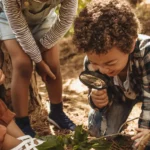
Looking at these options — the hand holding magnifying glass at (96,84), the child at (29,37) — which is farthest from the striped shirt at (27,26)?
the hand holding magnifying glass at (96,84)

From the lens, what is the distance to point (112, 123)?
7.64 ft

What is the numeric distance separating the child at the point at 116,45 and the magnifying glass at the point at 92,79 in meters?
0.05

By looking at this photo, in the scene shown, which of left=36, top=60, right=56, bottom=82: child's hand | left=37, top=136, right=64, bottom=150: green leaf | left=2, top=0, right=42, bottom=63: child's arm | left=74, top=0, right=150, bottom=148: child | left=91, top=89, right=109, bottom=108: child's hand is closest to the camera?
left=37, top=136, right=64, bottom=150: green leaf

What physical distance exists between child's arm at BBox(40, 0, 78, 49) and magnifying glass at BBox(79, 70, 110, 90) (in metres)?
0.43

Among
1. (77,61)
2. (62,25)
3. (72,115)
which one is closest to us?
(62,25)

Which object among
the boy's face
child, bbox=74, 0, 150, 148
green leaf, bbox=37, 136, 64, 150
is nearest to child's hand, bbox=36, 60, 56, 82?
child, bbox=74, 0, 150, 148

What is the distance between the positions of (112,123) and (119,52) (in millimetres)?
754

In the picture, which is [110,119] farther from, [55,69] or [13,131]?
[13,131]

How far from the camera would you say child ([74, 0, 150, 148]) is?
5.35ft

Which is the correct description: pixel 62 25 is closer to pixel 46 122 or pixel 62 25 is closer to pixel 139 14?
pixel 46 122

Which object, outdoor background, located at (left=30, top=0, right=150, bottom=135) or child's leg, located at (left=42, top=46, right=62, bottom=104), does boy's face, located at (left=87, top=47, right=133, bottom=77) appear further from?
child's leg, located at (left=42, top=46, right=62, bottom=104)

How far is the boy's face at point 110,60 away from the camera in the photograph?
5.54 ft

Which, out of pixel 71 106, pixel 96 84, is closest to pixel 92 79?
pixel 96 84

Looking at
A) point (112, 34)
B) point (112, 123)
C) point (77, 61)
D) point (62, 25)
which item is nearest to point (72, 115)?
point (112, 123)
